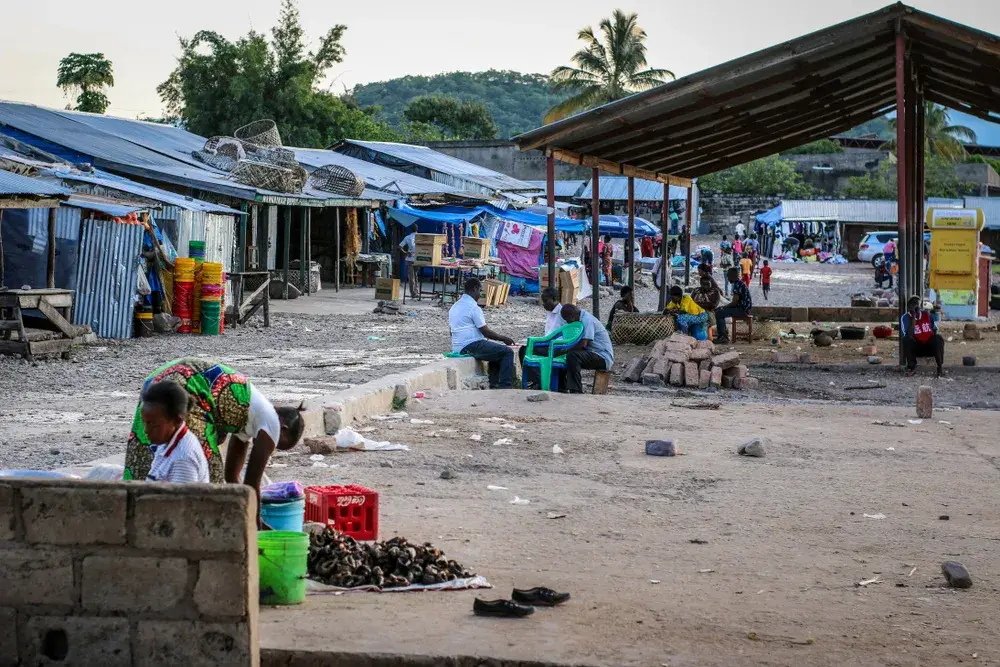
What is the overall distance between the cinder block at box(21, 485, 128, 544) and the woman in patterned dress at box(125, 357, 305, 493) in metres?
0.71

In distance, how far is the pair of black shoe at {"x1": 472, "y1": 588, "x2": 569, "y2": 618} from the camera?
18.6ft

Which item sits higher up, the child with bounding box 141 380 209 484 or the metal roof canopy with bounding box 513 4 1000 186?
the metal roof canopy with bounding box 513 4 1000 186

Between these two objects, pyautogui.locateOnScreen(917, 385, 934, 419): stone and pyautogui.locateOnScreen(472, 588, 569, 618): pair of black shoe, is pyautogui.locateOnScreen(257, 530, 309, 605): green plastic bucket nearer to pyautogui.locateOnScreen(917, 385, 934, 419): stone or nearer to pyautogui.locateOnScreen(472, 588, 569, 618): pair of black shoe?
pyautogui.locateOnScreen(472, 588, 569, 618): pair of black shoe

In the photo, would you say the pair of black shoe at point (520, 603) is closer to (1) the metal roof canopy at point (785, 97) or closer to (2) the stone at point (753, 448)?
(2) the stone at point (753, 448)

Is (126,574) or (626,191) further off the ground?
(626,191)

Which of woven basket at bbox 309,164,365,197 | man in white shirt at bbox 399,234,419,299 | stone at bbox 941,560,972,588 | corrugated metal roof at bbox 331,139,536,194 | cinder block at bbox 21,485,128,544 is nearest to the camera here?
cinder block at bbox 21,485,128,544

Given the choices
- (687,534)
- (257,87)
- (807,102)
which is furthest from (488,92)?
(687,534)

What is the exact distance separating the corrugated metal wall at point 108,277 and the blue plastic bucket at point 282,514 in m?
13.4

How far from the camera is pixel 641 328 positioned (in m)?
20.5

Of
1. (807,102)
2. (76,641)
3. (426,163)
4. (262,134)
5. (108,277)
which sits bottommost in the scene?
(76,641)

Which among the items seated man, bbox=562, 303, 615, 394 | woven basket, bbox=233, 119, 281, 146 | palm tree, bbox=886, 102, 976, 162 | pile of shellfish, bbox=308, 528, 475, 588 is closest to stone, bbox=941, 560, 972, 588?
pile of shellfish, bbox=308, 528, 475, 588

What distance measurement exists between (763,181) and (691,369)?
185 feet

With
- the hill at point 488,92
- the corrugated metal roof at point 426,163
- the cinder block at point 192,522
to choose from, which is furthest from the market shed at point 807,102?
the hill at point 488,92

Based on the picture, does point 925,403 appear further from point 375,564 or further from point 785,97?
point 785,97
